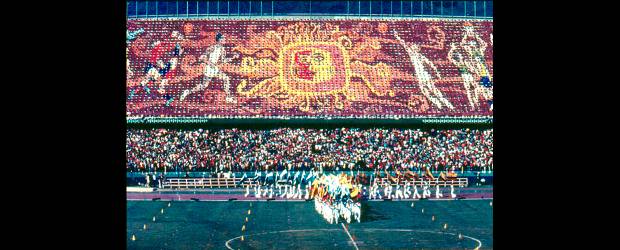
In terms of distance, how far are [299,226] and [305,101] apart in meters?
18.7

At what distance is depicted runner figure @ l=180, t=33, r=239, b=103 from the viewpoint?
41844 mm

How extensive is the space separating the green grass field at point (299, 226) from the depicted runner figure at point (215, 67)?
1176cm

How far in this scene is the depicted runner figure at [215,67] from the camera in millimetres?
41844

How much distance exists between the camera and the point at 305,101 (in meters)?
41.2

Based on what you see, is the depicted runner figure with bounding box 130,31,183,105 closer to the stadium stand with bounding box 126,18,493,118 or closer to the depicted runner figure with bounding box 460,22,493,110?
the stadium stand with bounding box 126,18,493,118

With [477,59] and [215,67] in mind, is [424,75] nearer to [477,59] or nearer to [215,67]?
[477,59]

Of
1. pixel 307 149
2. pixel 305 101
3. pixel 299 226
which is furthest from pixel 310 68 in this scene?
pixel 299 226

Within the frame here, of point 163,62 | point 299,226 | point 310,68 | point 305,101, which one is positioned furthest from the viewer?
point 310,68

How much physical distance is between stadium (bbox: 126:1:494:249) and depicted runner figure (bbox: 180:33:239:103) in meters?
0.08
